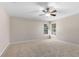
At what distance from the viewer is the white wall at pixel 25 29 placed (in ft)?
17.5

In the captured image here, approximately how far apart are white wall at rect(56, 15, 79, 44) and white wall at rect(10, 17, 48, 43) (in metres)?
1.81

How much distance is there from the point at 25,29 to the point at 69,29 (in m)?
3.18

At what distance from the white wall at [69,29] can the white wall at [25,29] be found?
1.81 meters

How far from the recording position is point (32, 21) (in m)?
6.46

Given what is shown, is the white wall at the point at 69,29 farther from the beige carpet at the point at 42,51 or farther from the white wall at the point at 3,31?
the white wall at the point at 3,31

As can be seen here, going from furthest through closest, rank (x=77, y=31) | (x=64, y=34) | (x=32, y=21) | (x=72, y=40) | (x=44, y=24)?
(x=44, y=24)
(x=32, y=21)
(x=64, y=34)
(x=72, y=40)
(x=77, y=31)

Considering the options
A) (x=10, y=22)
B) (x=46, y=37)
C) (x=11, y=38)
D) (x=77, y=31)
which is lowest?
(x=46, y=37)

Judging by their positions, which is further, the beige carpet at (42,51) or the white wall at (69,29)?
the white wall at (69,29)

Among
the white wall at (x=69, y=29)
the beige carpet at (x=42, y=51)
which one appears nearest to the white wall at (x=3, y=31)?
the beige carpet at (x=42, y=51)

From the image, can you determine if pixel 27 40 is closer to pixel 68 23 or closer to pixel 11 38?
pixel 11 38

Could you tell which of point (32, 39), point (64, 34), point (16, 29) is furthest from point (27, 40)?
point (64, 34)

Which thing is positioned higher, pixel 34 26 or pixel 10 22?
pixel 10 22

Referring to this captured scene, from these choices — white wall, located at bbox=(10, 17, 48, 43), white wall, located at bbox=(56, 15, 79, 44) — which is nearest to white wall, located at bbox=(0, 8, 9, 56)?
white wall, located at bbox=(10, 17, 48, 43)

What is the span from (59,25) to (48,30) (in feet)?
5.02
